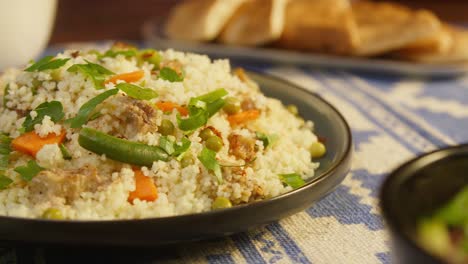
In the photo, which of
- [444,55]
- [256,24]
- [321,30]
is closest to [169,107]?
[256,24]

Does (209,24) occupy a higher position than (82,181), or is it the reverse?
(82,181)

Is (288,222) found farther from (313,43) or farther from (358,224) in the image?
(313,43)

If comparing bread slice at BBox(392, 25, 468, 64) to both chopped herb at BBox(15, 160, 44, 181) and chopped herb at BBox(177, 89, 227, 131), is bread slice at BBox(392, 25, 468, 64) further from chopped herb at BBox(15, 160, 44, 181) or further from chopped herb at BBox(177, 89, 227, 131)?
chopped herb at BBox(15, 160, 44, 181)

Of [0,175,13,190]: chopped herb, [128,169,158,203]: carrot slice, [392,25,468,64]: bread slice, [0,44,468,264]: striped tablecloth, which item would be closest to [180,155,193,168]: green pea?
[128,169,158,203]: carrot slice

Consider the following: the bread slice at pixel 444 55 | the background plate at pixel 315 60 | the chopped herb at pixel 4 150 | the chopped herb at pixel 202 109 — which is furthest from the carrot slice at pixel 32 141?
the bread slice at pixel 444 55

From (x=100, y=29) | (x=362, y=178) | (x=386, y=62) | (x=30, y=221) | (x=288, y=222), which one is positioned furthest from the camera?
(x=100, y=29)

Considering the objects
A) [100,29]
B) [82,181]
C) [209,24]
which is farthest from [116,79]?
[100,29]
